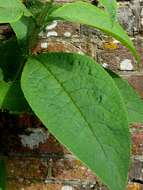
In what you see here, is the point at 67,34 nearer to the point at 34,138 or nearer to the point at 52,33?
the point at 52,33

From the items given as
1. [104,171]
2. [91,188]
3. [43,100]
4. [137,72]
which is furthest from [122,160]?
[137,72]

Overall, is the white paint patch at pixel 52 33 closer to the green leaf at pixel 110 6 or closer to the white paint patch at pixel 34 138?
the white paint patch at pixel 34 138

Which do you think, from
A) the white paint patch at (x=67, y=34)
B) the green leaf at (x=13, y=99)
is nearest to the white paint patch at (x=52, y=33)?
the white paint patch at (x=67, y=34)

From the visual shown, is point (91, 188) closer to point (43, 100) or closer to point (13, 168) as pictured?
point (13, 168)

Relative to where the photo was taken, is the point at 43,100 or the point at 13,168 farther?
the point at 13,168

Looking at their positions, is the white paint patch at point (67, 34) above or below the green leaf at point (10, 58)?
above

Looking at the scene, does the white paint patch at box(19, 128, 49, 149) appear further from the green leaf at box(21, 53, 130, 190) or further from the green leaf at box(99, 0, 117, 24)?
A: the green leaf at box(99, 0, 117, 24)
